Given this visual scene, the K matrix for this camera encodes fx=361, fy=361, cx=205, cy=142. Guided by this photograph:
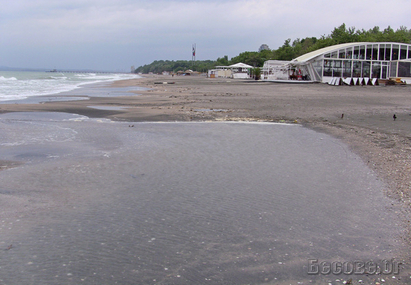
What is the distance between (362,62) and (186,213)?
41.5 meters

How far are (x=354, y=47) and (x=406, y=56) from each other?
697 cm

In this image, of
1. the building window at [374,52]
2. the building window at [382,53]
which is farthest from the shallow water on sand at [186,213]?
the building window at [382,53]

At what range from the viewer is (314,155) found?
23.5ft

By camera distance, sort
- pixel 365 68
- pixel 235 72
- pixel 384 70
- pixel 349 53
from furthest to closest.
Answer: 1. pixel 235 72
2. pixel 384 70
3. pixel 365 68
4. pixel 349 53

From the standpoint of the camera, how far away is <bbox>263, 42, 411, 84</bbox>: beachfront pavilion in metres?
39.6

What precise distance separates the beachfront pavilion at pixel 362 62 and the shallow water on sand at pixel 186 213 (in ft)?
113

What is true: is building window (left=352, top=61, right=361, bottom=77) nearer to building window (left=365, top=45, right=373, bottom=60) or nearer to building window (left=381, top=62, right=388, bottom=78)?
building window (left=365, top=45, right=373, bottom=60)

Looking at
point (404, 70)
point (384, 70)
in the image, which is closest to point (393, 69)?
point (384, 70)

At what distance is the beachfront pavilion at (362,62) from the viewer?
39.6m

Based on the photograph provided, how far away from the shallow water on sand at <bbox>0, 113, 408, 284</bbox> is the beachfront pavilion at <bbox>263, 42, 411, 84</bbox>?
3440cm

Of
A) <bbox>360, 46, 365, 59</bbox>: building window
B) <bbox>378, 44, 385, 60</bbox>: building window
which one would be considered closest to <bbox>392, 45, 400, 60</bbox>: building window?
<bbox>378, 44, 385, 60</bbox>: building window

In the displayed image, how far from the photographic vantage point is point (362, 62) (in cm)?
4047

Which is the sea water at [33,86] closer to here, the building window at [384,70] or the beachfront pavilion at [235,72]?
the beachfront pavilion at [235,72]

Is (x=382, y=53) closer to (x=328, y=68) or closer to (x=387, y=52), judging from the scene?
(x=387, y=52)
